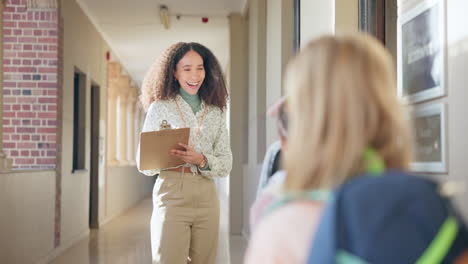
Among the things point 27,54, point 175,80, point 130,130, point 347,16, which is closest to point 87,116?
point 27,54

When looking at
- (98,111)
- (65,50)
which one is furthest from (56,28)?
(98,111)

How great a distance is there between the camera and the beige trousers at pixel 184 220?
8.66ft

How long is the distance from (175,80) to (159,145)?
1.15 ft

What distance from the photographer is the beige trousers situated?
2639 mm

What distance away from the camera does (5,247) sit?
464cm

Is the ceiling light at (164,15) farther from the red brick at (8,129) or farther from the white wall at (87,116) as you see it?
the red brick at (8,129)

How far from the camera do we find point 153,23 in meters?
9.05

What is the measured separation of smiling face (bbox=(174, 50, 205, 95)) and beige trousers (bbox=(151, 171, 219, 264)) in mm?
392

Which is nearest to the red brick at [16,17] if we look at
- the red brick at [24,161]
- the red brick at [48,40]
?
the red brick at [48,40]

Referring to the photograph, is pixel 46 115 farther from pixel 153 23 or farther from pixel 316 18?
pixel 316 18

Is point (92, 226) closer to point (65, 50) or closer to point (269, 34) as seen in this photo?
point (65, 50)

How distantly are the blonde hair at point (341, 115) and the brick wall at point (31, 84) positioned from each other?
19.5 ft

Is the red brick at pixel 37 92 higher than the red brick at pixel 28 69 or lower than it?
lower

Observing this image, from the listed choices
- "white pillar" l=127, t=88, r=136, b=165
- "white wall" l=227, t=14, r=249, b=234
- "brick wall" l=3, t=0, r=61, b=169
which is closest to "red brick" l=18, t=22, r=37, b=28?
"brick wall" l=3, t=0, r=61, b=169
